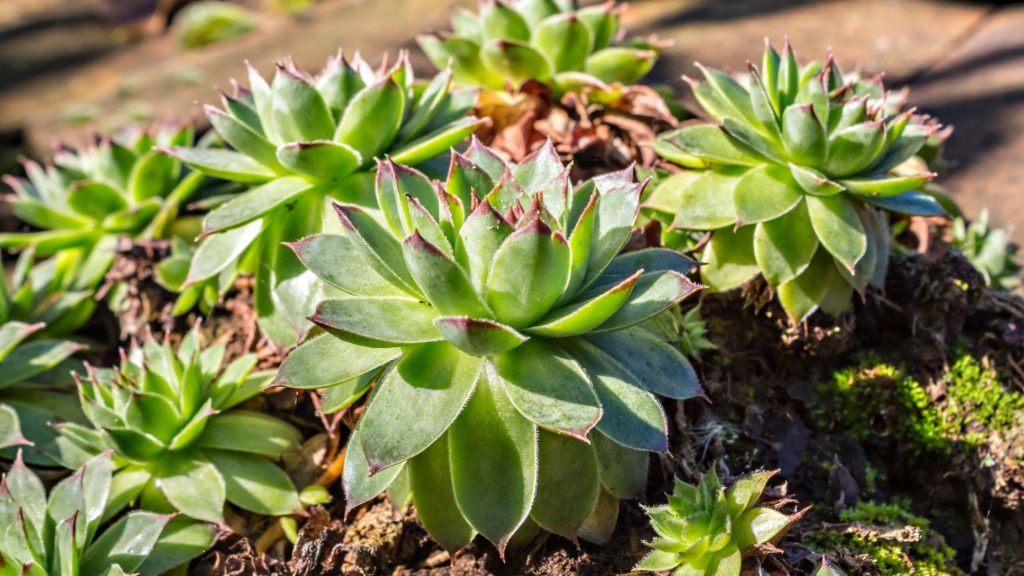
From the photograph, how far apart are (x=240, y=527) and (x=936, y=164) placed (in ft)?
8.20

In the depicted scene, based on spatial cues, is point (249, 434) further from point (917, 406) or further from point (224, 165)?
point (917, 406)

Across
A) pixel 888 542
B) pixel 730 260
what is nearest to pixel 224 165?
pixel 730 260

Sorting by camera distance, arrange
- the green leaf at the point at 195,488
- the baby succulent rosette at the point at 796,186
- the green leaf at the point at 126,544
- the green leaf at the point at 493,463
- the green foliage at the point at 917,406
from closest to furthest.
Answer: the green leaf at the point at 493,463, the green leaf at the point at 126,544, the green leaf at the point at 195,488, the baby succulent rosette at the point at 796,186, the green foliage at the point at 917,406

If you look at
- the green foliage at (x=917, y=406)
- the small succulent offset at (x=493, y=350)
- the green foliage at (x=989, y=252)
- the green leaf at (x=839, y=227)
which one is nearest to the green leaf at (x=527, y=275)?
the small succulent offset at (x=493, y=350)

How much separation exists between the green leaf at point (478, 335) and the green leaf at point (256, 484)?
0.77 metres

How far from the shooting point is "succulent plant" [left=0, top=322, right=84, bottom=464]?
229 cm

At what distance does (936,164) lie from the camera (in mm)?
3008

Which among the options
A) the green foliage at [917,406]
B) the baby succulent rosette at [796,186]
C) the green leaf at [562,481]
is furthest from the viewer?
the green foliage at [917,406]

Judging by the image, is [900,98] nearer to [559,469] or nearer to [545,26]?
[545,26]

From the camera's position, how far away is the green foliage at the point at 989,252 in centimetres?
286

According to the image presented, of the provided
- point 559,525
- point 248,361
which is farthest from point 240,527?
point 559,525

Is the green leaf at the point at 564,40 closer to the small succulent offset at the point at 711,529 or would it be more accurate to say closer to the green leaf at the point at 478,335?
the green leaf at the point at 478,335

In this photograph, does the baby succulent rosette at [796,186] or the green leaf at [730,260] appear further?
the green leaf at [730,260]

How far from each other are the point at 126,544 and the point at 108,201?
136cm
